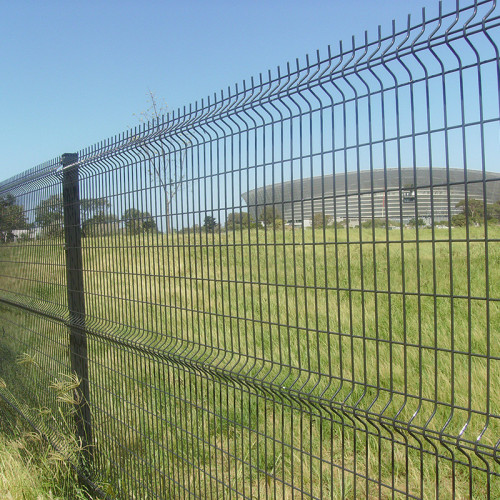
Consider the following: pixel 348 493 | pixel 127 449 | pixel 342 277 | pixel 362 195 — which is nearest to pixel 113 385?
pixel 127 449

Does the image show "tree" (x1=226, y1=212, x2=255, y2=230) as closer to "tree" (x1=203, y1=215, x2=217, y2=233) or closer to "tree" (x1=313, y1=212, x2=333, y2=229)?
"tree" (x1=203, y1=215, x2=217, y2=233)

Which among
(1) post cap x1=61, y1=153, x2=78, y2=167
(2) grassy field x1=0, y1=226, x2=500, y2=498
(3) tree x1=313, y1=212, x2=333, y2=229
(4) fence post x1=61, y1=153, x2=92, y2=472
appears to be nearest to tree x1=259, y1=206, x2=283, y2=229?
(2) grassy field x1=0, y1=226, x2=500, y2=498

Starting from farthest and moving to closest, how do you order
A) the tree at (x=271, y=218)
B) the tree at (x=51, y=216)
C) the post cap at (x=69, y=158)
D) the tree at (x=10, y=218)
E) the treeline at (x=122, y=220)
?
the tree at (x=10, y=218) → the tree at (x=51, y=216) → the post cap at (x=69, y=158) → the tree at (x=271, y=218) → the treeline at (x=122, y=220)

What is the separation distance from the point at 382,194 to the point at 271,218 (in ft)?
2.45

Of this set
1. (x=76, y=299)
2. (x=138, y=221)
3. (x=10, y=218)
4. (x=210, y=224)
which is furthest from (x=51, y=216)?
(x=210, y=224)

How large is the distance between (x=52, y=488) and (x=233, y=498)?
232 centimetres

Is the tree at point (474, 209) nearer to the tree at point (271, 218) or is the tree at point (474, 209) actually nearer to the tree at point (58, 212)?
the tree at point (271, 218)

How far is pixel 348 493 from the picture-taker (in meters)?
3.59

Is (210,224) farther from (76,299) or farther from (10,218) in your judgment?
(10,218)

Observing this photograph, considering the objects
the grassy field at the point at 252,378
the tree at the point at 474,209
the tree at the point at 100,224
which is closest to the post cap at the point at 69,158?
the tree at the point at 100,224

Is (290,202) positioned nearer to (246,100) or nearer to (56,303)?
(246,100)

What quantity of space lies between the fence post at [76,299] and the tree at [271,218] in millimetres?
2669

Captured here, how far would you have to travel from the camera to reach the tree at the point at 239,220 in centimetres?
309

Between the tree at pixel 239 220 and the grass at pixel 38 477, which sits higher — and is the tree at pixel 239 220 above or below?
above
